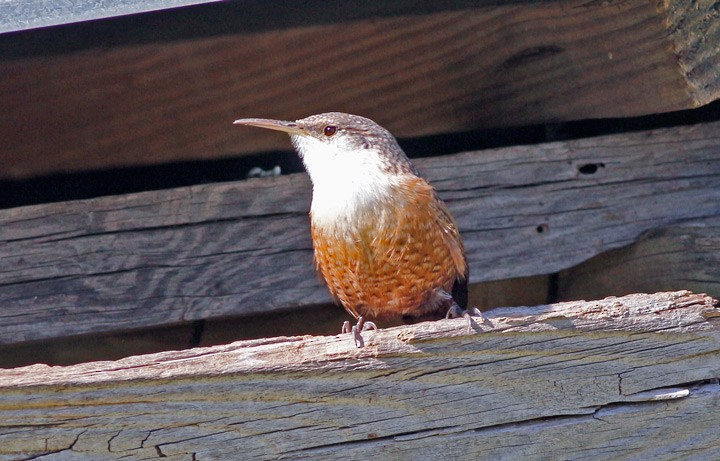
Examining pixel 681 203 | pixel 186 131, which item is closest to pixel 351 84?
pixel 186 131

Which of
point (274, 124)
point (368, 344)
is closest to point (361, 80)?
point (274, 124)

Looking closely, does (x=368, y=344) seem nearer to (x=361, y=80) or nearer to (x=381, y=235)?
(x=381, y=235)

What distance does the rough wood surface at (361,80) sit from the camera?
2982mm

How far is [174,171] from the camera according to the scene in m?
3.63

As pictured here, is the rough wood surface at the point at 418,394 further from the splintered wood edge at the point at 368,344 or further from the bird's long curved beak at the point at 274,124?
the bird's long curved beak at the point at 274,124

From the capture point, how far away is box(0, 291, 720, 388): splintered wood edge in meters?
2.17

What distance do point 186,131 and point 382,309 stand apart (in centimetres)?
88

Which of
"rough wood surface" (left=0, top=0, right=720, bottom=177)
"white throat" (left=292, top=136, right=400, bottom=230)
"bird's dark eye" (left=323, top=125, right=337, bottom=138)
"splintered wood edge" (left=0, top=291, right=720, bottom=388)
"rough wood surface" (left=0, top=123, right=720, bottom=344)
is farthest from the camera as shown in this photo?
"bird's dark eye" (left=323, top=125, right=337, bottom=138)

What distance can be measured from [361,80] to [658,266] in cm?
111

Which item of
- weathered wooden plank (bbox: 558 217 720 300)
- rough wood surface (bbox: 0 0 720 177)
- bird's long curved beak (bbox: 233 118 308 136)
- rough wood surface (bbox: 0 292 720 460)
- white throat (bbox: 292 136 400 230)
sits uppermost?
rough wood surface (bbox: 0 0 720 177)

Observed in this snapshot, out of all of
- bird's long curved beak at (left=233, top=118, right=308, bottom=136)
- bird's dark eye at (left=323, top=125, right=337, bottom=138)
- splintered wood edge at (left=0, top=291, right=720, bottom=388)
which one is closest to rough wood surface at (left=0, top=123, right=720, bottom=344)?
bird's long curved beak at (left=233, top=118, right=308, bottom=136)

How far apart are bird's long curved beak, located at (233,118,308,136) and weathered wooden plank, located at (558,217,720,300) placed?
1.04 meters

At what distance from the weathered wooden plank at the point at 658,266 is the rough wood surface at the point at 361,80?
40 cm

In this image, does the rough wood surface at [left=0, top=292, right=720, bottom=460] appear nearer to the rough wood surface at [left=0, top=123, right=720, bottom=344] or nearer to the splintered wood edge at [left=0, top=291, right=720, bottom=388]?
the splintered wood edge at [left=0, top=291, right=720, bottom=388]
